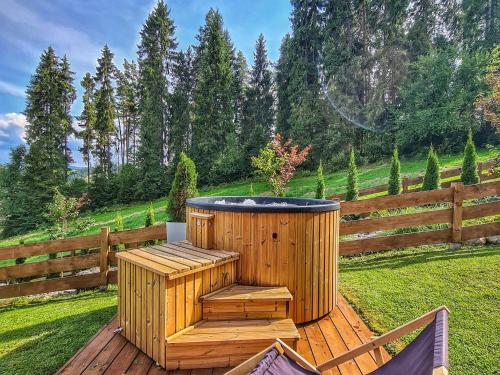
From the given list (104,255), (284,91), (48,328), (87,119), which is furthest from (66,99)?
(48,328)

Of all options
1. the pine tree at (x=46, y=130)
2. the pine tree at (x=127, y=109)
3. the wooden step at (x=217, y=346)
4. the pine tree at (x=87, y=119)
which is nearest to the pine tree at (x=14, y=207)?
the pine tree at (x=46, y=130)

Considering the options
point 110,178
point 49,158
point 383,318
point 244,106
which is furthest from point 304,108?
point 49,158

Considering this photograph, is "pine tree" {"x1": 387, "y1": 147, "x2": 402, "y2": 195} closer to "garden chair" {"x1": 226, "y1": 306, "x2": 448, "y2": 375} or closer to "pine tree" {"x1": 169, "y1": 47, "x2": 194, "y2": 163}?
"garden chair" {"x1": 226, "y1": 306, "x2": 448, "y2": 375}

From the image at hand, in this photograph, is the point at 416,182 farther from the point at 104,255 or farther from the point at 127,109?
the point at 127,109

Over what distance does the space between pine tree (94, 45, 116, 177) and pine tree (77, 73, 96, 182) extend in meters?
0.46

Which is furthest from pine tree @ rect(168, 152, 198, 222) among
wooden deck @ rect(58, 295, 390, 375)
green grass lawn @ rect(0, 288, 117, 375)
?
wooden deck @ rect(58, 295, 390, 375)

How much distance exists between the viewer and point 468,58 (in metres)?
15.2

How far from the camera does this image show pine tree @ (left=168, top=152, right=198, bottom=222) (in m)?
5.86

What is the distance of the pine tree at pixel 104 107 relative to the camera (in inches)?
889

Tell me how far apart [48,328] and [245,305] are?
2.40 meters

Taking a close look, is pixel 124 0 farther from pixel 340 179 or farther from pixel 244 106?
pixel 244 106

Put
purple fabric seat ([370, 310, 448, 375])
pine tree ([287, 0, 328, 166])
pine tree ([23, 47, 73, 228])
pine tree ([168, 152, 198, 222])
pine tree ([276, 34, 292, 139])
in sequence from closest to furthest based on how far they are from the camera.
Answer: purple fabric seat ([370, 310, 448, 375])
pine tree ([168, 152, 198, 222])
pine tree ([287, 0, 328, 166])
pine tree ([23, 47, 73, 228])
pine tree ([276, 34, 292, 139])

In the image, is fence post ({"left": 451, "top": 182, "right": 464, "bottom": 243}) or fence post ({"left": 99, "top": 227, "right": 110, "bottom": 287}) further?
fence post ({"left": 451, "top": 182, "right": 464, "bottom": 243})

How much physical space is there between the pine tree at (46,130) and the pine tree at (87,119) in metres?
1.11
